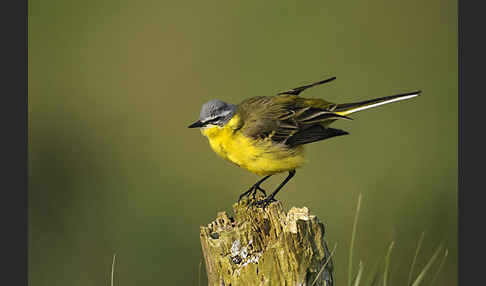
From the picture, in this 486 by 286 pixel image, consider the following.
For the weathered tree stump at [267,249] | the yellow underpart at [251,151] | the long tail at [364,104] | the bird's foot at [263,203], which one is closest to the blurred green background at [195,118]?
the long tail at [364,104]

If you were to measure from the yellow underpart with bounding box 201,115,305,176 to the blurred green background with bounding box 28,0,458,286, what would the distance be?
1.55 metres

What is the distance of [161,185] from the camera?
Result: 5.09 metres

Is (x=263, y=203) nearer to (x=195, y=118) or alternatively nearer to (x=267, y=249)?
(x=267, y=249)

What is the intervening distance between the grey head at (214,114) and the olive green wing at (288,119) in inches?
4.2

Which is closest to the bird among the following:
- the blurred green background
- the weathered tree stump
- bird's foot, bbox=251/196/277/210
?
bird's foot, bbox=251/196/277/210

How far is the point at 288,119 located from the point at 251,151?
0.91 feet

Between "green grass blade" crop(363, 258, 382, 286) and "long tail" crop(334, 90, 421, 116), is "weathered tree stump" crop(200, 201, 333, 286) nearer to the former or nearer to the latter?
"green grass blade" crop(363, 258, 382, 286)

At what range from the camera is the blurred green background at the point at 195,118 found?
14.6 ft

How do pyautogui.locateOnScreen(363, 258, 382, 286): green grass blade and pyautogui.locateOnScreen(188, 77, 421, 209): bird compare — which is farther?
pyautogui.locateOnScreen(188, 77, 421, 209): bird

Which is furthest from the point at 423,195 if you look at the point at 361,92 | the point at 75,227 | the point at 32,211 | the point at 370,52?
the point at 32,211

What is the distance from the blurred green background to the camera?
175 inches

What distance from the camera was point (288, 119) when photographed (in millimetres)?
3014

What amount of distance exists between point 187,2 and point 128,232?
2284 mm

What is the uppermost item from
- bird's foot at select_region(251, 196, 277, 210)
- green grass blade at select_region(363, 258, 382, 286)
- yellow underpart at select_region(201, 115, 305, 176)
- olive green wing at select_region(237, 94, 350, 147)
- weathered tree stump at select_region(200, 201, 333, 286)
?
olive green wing at select_region(237, 94, 350, 147)
